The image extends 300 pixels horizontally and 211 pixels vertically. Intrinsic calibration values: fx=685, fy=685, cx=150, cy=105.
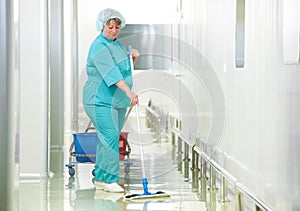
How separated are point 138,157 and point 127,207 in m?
3.70

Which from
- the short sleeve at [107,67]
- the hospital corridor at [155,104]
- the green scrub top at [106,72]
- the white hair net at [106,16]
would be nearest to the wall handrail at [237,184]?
the hospital corridor at [155,104]

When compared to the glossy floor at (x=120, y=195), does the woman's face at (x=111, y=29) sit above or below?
above

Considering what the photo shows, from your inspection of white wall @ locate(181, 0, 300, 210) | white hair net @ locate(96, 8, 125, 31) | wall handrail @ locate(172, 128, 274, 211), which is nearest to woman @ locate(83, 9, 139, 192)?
white hair net @ locate(96, 8, 125, 31)

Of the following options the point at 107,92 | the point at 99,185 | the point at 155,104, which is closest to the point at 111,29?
the point at 107,92

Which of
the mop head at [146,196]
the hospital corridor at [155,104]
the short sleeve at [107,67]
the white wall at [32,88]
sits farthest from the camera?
the white wall at [32,88]

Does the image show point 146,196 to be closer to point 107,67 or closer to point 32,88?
point 107,67

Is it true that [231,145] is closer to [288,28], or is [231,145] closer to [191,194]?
[191,194]

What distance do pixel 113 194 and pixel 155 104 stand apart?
18.4 ft

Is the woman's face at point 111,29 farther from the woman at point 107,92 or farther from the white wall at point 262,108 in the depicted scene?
the white wall at point 262,108

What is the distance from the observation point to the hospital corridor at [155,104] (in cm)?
348

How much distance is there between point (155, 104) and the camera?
11.4 meters

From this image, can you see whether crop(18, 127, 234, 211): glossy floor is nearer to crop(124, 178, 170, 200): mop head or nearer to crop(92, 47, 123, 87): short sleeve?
crop(124, 178, 170, 200): mop head

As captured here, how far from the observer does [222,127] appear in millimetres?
5156

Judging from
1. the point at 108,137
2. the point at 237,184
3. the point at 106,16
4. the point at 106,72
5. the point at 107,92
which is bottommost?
the point at 237,184
